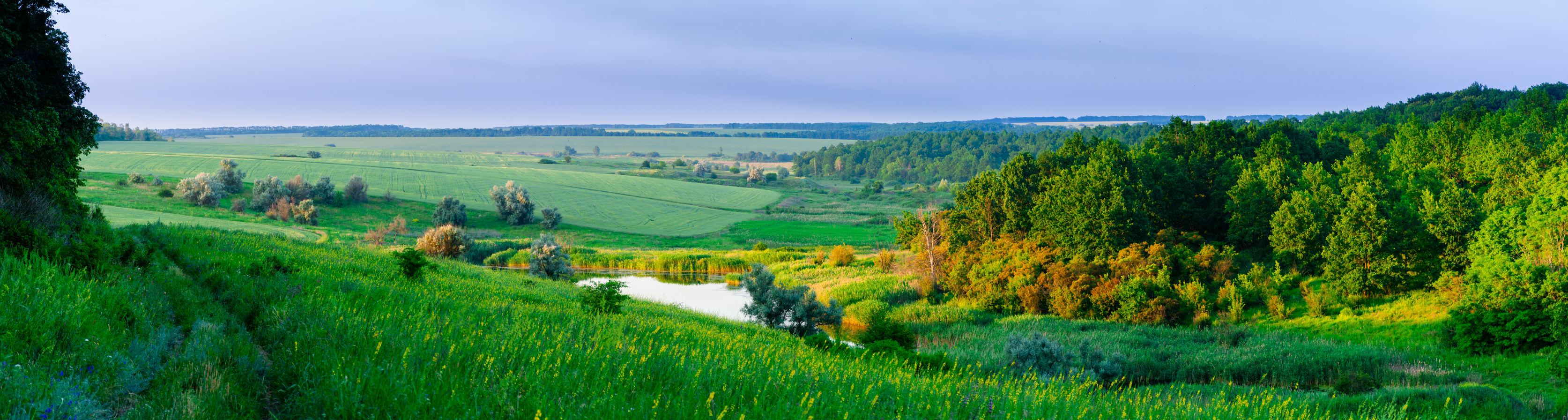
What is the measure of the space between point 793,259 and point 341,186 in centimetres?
6357

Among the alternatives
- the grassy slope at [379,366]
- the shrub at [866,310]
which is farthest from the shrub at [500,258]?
the grassy slope at [379,366]

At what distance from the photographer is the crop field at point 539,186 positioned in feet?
277

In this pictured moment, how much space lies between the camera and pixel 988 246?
42031 mm

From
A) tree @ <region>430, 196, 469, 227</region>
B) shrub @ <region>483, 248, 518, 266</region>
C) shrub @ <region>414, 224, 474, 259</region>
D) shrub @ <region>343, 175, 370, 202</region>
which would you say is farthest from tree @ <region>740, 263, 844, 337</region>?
shrub @ <region>343, 175, 370, 202</region>

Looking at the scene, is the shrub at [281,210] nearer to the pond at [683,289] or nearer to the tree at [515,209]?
the tree at [515,209]

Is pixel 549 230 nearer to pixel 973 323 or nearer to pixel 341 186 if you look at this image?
pixel 341 186

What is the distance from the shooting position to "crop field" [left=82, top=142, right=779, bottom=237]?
84.3 meters

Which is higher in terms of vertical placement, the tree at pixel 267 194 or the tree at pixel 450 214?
the tree at pixel 267 194

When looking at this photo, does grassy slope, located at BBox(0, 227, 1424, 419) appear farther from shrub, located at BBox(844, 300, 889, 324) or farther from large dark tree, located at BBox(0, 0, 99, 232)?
shrub, located at BBox(844, 300, 889, 324)

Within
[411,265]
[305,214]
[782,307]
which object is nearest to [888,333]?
[782,307]

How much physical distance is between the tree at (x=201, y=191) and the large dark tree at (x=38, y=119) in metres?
65.9

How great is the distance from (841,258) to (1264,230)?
2577 centimetres

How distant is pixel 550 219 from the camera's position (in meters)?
73.2

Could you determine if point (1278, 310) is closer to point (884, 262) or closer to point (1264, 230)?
point (1264, 230)
